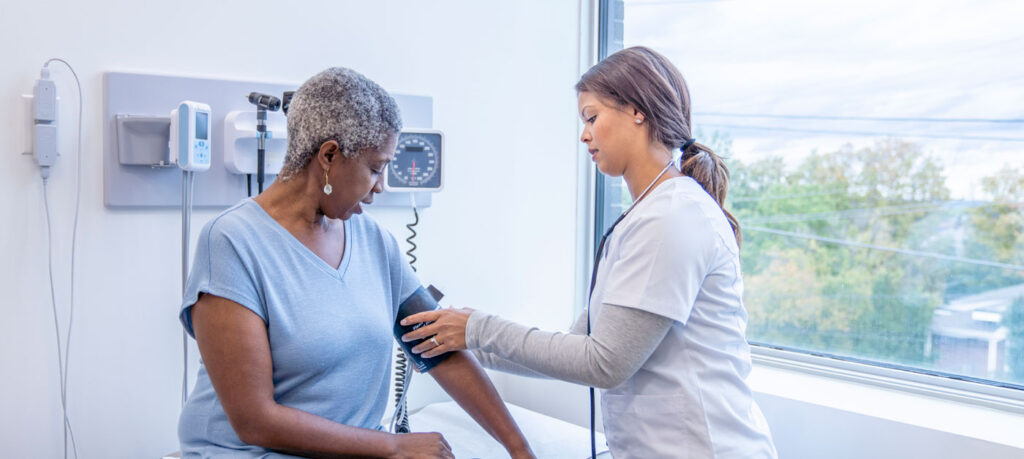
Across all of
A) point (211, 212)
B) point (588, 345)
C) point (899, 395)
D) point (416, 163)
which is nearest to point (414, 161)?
point (416, 163)

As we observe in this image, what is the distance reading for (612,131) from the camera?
4.69ft

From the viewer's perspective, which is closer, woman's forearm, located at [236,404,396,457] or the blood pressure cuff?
woman's forearm, located at [236,404,396,457]

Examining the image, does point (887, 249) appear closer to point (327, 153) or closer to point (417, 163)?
point (417, 163)

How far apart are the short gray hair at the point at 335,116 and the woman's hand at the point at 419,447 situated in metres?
0.50

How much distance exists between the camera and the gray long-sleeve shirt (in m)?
1.27

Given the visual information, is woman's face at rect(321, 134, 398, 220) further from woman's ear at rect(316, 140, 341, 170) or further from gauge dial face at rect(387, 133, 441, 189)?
gauge dial face at rect(387, 133, 441, 189)

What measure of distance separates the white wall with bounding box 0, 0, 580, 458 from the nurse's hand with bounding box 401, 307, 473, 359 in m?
0.57

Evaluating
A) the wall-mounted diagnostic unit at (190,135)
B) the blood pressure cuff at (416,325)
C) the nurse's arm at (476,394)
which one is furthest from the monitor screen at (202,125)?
the nurse's arm at (476,394)

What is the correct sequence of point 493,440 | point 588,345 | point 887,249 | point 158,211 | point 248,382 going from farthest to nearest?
1. point 887,249
2. point 493,440
3. point 158,211
4. point 588,345
5. point 248,382

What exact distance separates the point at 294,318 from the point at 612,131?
2.14 feet

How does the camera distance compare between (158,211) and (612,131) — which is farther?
(158,211)

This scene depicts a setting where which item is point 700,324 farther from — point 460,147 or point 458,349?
point 460,147

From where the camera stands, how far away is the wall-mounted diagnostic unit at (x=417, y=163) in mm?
1911

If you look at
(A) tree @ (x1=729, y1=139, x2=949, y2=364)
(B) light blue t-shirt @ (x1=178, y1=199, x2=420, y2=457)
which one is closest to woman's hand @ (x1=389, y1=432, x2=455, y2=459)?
(B) light blue t-shirt @ (x1=178, y1=199, x2=420, y2=457)
